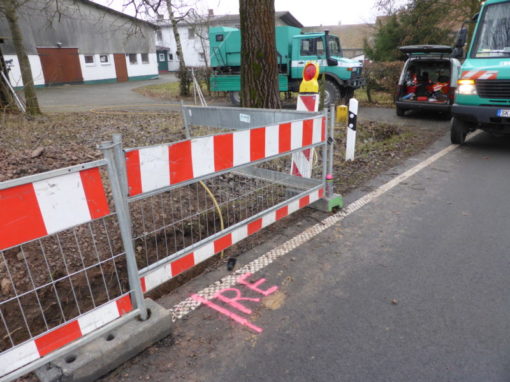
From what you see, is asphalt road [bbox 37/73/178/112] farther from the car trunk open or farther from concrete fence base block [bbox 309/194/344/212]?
concrete fence base block [bbox 309/194/344/212]

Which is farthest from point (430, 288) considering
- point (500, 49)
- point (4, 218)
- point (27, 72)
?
point (27, 72)

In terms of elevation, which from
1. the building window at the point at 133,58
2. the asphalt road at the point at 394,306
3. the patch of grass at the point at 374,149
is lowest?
the patch of grass at the point at 374,149

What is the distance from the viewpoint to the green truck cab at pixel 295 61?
46.6 feet

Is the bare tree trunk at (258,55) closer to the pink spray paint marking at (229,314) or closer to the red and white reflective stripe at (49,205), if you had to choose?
the pink spray paint marking at (229,314)

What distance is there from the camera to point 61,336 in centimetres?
201

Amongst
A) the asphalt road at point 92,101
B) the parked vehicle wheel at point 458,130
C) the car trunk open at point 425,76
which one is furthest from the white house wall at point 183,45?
the parked vehicle wheel at point 458,130

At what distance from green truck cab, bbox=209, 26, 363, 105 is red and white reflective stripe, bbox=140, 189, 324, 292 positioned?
11.0 m

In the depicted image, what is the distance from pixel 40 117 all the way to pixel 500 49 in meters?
11.8

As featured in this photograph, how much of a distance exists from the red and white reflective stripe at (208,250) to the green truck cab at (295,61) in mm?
11037

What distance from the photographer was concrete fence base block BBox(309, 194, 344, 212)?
4.34m

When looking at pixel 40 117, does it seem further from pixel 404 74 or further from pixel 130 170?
pixel 404 74

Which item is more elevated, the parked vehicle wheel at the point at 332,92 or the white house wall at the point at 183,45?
the white house wall at the point at 183,45

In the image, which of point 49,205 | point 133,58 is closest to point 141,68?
point 133,58

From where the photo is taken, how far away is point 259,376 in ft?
6.92
